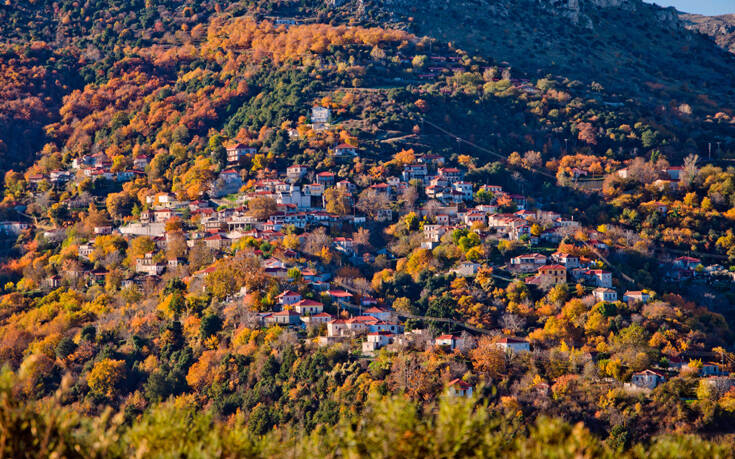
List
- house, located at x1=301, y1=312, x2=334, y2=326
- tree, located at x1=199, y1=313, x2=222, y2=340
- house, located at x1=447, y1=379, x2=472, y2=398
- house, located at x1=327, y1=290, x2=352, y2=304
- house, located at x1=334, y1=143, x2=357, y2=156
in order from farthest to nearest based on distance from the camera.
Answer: house, located at x1=334, y1=143, x2=357, y2=156
house, located at x1=327, y1=290, x2=352, y2=304
tree, located at x1=199, y1=313, x2=222, y2=340
house, located at x1=301, y1=312, x2=334, y2=326
house, located at x1=447, y1=379, x2=472, y2=398

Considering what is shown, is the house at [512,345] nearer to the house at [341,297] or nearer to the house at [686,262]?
the house at [341,297]

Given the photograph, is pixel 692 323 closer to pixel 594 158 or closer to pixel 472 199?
pixel 472 199

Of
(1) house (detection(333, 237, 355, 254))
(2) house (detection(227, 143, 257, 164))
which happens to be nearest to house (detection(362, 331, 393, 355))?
(1) house (detection(333, 237, 355, 254))

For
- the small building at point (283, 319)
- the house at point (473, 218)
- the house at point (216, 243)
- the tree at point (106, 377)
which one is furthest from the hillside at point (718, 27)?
the tree at point (106, 377)

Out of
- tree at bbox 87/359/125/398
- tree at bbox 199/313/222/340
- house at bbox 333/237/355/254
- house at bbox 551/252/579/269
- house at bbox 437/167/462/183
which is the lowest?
tree at bbox 87/359/125/398

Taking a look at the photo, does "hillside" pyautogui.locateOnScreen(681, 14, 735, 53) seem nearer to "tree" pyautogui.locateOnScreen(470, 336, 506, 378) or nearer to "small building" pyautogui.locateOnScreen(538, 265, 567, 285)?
"small building" pyautogui.locateOnScreen(538, 265, 567, 285)

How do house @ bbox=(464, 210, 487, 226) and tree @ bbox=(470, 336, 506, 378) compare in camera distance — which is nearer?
tree @ bbox=(470, 336, 506, 378)

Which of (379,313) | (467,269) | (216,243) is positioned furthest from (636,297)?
(216,243)
